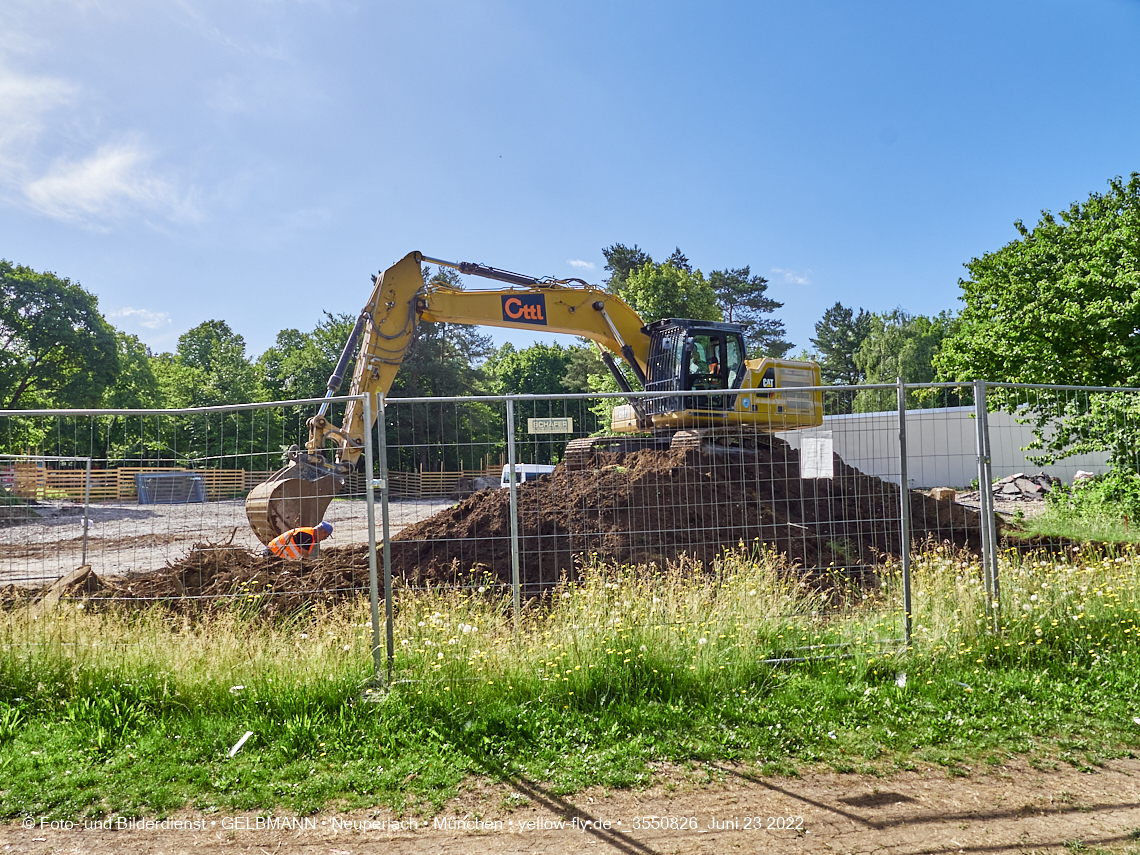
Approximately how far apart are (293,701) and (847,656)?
392cm

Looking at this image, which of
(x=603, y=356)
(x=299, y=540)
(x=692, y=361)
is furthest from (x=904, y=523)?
(x=603, y=356)

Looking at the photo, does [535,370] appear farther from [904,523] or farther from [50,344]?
[904,523]

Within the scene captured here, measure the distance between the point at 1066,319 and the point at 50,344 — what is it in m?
43.4

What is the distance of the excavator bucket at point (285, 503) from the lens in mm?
7461

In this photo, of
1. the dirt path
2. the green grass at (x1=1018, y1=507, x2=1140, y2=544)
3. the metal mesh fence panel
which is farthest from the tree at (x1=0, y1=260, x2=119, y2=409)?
the green grass at (x1=1018, y1=507, x2=1140, y2=544)

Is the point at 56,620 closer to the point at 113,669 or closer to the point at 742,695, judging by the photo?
the point at 113,669

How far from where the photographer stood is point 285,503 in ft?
24.7

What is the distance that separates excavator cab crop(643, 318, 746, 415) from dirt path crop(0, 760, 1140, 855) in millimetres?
8271

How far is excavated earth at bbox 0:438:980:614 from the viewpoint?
7.64m

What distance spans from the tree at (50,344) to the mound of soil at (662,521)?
120 feet

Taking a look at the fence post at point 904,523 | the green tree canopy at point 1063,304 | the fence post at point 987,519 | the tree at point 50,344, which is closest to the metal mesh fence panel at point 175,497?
the fence post at point 904,523

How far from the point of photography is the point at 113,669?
16.1 feet

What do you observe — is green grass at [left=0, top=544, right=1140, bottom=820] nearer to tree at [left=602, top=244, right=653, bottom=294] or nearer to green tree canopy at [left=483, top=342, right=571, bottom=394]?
tree at [left=602, top=244, right=653, bottom=294]

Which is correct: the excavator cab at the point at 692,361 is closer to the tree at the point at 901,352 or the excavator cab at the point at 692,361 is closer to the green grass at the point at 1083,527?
the green grass at the point at 1083,527
